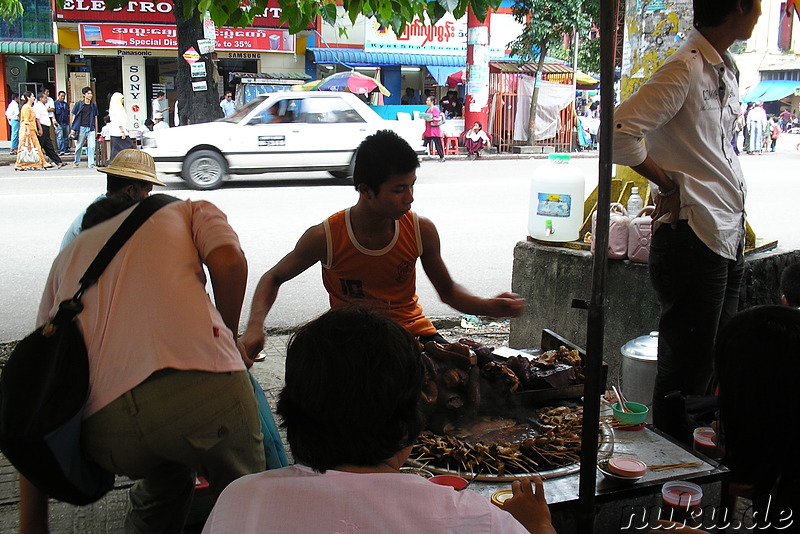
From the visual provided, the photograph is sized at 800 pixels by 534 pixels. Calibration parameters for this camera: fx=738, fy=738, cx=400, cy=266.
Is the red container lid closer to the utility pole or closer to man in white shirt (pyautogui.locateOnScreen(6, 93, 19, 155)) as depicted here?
the utility pole

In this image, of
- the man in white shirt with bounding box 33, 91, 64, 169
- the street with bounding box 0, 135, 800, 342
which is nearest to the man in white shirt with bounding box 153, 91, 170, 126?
the man in white shirt with bounding box 33, 91, 64, 169

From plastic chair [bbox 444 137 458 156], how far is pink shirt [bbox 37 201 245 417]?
64.9 feet

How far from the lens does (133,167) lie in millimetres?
3678

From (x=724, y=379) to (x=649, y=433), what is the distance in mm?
711

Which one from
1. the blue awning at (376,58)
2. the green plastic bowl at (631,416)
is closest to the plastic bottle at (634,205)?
the green plastic bowl at (631,416)

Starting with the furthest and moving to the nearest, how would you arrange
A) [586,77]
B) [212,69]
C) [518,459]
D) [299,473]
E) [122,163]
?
[586,77] < [212,69] < [122,163] < [518,459] < [299,473]

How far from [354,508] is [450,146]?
21.0m

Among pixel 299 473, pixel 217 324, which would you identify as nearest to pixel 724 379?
pixel 299 473

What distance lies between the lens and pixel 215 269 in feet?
7.16

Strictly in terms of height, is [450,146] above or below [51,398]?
above

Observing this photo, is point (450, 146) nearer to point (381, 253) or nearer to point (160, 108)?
point (160, 108)

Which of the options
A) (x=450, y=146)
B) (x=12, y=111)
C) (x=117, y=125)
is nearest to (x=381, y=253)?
(x=117, y=125)

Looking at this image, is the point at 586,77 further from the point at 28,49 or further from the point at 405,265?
the point at 405,265

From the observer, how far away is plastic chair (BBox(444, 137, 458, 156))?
2158 centimetres
